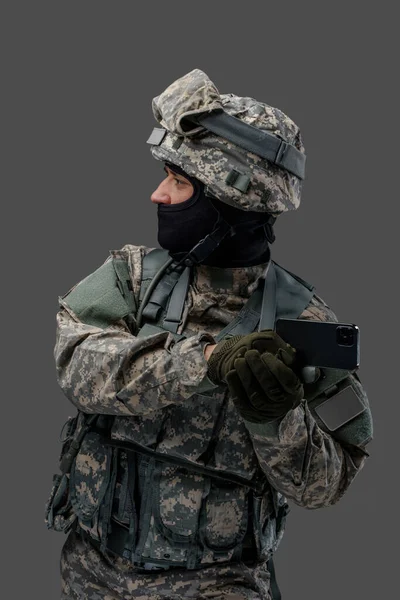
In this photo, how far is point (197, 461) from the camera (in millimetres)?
6422

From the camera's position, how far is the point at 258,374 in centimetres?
560

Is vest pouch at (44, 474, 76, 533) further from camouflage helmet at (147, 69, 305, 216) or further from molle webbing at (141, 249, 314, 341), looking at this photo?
camouflage helmet at (147, 69, 305, 216)

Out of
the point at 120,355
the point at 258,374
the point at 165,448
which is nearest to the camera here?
the point at 258,374

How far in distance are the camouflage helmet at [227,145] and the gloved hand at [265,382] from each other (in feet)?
2.98

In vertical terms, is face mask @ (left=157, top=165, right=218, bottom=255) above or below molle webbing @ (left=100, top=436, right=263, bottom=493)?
above

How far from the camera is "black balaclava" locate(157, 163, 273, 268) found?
6.36 meters

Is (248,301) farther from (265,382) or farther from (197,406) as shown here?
(265,382)

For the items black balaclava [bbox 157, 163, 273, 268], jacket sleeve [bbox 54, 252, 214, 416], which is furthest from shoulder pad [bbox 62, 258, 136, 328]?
black balaclava [bbox 157, 163, 273, 268]

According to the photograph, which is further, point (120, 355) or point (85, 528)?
point (85, 528)

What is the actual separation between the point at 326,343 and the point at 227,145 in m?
1.12

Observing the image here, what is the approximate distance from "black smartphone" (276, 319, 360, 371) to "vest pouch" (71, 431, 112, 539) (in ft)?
4.01

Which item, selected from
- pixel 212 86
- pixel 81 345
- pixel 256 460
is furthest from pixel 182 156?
pixel 256 460

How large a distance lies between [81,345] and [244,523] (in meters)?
1.18

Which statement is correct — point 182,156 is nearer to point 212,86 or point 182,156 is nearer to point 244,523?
point 212,86
